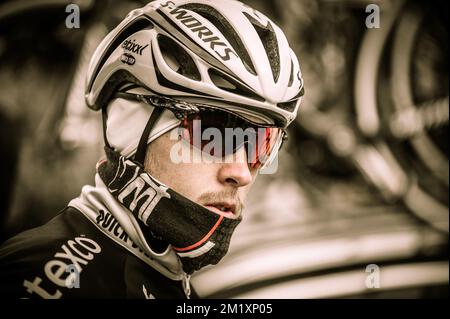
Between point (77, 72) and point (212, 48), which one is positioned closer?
point (212, 48)

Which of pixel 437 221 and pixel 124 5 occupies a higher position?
pixel 124 5

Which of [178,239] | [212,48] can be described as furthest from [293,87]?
[178,239]

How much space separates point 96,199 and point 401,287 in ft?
3.50

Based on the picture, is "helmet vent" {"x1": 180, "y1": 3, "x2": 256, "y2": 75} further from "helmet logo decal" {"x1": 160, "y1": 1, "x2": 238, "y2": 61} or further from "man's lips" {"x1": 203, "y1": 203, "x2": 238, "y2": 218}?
"man's lips" {"x1": 203, "y1": 203, "x2": 238, "y2": 218}

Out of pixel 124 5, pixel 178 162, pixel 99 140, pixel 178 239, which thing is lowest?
pixel 178 239

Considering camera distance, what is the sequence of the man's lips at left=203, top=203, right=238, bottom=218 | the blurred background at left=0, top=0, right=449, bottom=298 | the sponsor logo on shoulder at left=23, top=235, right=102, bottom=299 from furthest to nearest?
the blurred background at left=0, top=0, right=449, bottom=298
the man's lips at left=203, top=203, right=238, bottom=218
the sponsor logo on shoulder at left=23, top=235, right=102, bottom=299

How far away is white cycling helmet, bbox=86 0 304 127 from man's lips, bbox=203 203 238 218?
21 centimetres

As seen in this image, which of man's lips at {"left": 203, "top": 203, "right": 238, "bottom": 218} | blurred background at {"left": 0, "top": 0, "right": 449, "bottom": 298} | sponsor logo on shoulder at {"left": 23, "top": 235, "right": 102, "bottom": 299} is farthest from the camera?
blurred background at {"left": 0, "top": 0, "right": 449, "bottom": 298}

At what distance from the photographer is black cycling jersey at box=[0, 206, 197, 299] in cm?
117

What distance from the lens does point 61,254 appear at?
1191mm

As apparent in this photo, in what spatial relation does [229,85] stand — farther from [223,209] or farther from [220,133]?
[223,209]

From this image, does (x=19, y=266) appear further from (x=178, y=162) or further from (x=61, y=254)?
(x=178, y=162)

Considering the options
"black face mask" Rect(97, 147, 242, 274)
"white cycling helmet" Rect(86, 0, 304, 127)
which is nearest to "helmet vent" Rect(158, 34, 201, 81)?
"white cycling helmet" Rect(86, 0, 304, 127)
